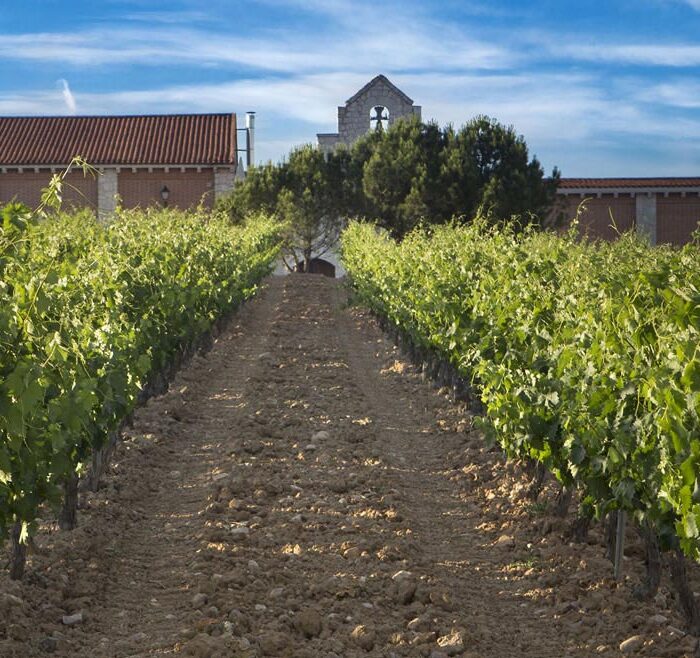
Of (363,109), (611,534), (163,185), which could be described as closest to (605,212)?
(363,109)

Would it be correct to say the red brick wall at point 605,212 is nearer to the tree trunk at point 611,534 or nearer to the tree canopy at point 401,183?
the tree canopy at point 401,183

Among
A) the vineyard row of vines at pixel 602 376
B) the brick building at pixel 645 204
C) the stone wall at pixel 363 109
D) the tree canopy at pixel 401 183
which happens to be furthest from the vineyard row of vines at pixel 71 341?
the stone wall at pixel 363 109

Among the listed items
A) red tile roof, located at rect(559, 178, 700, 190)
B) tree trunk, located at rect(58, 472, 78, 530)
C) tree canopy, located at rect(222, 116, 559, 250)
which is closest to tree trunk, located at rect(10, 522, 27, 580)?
tree trunk, located at rect(58, 472, 78, 530)

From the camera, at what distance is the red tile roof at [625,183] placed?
38.3 m

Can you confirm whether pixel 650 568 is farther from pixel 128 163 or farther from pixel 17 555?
pixel 128 163

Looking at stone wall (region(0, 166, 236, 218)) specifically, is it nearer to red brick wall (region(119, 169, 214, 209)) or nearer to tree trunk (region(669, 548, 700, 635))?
red brick wall (region(119, 169, 214, 209))

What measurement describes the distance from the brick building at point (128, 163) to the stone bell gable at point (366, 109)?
5098 mm

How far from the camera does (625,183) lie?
126 feet

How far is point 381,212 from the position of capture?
37812mm

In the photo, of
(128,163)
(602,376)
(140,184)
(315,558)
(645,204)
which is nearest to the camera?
(602,376)

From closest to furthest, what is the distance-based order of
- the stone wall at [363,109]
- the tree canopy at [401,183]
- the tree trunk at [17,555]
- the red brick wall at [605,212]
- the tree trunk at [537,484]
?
the tree trunk at [17,555] < the tree trunk at [537,484] < the tree canopy at [401,183] < the red brick wall at [605,212] < the stone wall at [363,109]

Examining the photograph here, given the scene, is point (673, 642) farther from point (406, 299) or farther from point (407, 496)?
point (406, 299)

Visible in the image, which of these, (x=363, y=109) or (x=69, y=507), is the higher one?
(x=363, y=109)

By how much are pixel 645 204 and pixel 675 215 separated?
125cm
